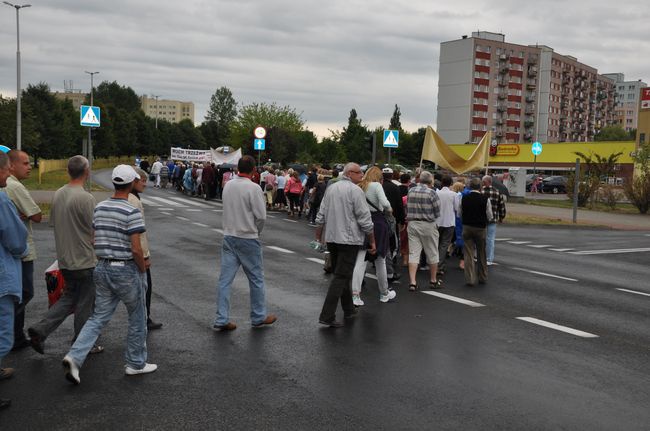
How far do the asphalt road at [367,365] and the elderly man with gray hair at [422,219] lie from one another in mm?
519

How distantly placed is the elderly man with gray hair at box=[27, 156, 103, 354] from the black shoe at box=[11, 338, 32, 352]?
47 cm

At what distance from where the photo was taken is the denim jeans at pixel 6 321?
4953mm

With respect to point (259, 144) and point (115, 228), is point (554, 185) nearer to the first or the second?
point (259, 144)

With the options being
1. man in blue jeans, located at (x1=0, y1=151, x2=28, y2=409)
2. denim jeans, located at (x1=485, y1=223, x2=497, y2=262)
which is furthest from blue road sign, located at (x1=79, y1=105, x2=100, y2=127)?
man in blue jeans, located at (x1=0, y1=151, x2=28, y2=409)

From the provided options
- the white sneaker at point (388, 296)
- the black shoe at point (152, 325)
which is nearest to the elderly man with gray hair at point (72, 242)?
the black shoe at point (152, 325)

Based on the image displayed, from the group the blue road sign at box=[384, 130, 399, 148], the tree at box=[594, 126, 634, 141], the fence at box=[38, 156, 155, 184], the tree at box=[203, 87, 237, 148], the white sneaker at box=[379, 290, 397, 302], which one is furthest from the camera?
the tree at box=[203, 87, 237, 148]

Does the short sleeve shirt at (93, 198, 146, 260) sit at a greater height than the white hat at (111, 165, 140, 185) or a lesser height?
lesser

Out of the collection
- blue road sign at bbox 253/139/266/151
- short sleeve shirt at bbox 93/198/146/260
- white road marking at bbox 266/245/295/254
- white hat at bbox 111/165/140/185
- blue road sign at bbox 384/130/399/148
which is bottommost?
white road marking at bbox 266/245/295/254

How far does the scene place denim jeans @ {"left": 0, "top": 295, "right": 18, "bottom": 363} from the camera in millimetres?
4953

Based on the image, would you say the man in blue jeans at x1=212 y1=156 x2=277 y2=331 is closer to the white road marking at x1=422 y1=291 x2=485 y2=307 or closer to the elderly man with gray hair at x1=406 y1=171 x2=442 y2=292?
the white road marking at x1=422 y1=291 x2=485 y2=307

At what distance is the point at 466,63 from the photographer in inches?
4557

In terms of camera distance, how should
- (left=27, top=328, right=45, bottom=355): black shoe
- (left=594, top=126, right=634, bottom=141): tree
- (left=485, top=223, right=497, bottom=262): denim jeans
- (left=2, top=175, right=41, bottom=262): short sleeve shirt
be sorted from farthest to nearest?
(left=594, top=126, right=634, bottom=141): tree, (left=485, top=223, right=497, bottom=262): denim jeans, (left=2, top=175, right=41, bottom=262): short sleeve shirt, (left=27, top=328, right=45, bottom=355): black shoe

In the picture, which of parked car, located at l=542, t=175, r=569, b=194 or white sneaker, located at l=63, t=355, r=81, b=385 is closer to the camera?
white sneaker, located at l=63, t=355, r=81, b=385

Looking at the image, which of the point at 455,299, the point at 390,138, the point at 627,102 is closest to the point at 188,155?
the point at 390,138
